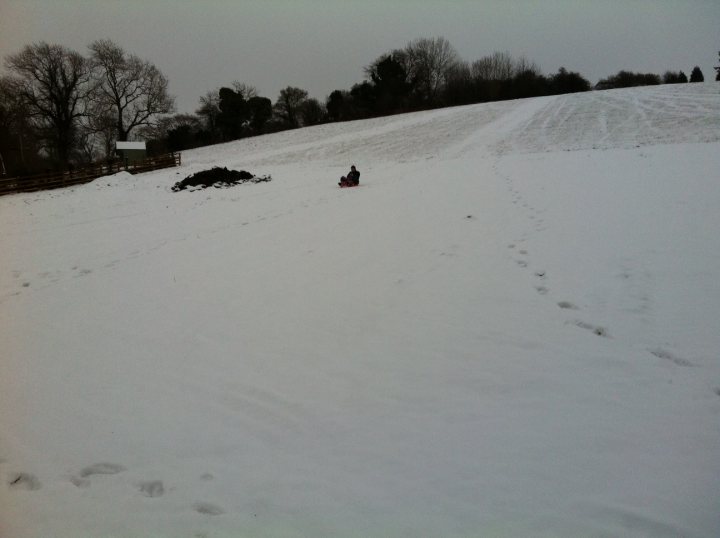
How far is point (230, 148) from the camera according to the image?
4316 cm

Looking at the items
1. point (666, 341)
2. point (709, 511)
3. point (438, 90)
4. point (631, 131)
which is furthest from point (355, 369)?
point (438, 90)

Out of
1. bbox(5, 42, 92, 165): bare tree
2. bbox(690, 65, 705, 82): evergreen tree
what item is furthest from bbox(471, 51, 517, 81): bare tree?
bbox(5, 42, 92, 165): bare tree

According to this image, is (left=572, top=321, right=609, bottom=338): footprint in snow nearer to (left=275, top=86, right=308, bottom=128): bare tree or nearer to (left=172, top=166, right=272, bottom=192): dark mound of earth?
(left=172, top=166, right=272, bottom=192): dark mound of earth

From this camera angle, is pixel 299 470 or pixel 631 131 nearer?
pixel 299 470

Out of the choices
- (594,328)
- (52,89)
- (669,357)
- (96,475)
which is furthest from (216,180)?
(52,89)

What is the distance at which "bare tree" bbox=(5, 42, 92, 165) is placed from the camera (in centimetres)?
3225

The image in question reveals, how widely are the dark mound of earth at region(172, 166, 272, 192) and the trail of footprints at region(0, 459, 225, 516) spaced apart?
1509 cm

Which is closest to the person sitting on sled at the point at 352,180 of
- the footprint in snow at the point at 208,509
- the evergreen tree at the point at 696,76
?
the footprint in snow at the point at 208,509

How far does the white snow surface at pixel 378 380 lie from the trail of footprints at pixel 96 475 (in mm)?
13

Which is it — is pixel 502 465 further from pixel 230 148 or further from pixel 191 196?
pixel 230 148

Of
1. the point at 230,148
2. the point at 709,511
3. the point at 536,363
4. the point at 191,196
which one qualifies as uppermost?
the point at 230,148

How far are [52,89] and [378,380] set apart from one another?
46.1 meters

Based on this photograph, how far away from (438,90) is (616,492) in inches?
2662

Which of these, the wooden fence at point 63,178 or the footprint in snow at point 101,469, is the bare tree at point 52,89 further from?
the footprint in snow at point 101,469
